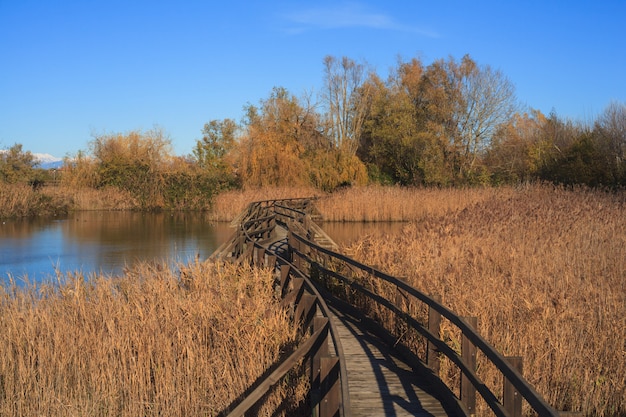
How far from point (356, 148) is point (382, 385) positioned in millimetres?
48359

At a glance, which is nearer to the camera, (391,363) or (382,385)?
(382,385)

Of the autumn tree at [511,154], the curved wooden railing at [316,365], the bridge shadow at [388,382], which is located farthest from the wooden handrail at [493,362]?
the autumn tree at [511,154]

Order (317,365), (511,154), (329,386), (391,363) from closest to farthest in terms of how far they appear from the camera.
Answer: (329,386), (317,365), (391,363), (511,154)

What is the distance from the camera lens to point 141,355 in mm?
7297

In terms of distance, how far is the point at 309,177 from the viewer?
4584cm

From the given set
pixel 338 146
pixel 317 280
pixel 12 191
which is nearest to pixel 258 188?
pixel 338 146

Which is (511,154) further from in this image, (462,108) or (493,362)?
(493,362)

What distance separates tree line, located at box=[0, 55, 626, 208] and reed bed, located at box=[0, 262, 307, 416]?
35311mm

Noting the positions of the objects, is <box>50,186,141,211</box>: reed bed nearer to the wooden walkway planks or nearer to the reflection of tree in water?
the reflection of tree in water

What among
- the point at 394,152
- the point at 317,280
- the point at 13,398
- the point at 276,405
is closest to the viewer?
the point at 276,405

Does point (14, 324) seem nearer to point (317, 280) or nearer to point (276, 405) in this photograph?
point (276, 405)

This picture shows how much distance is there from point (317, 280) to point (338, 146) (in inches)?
1594

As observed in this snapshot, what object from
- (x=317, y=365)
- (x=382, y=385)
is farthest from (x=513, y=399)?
(x=382, y=385)

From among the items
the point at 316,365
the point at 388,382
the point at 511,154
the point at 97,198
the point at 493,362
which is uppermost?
the point at 511,154
